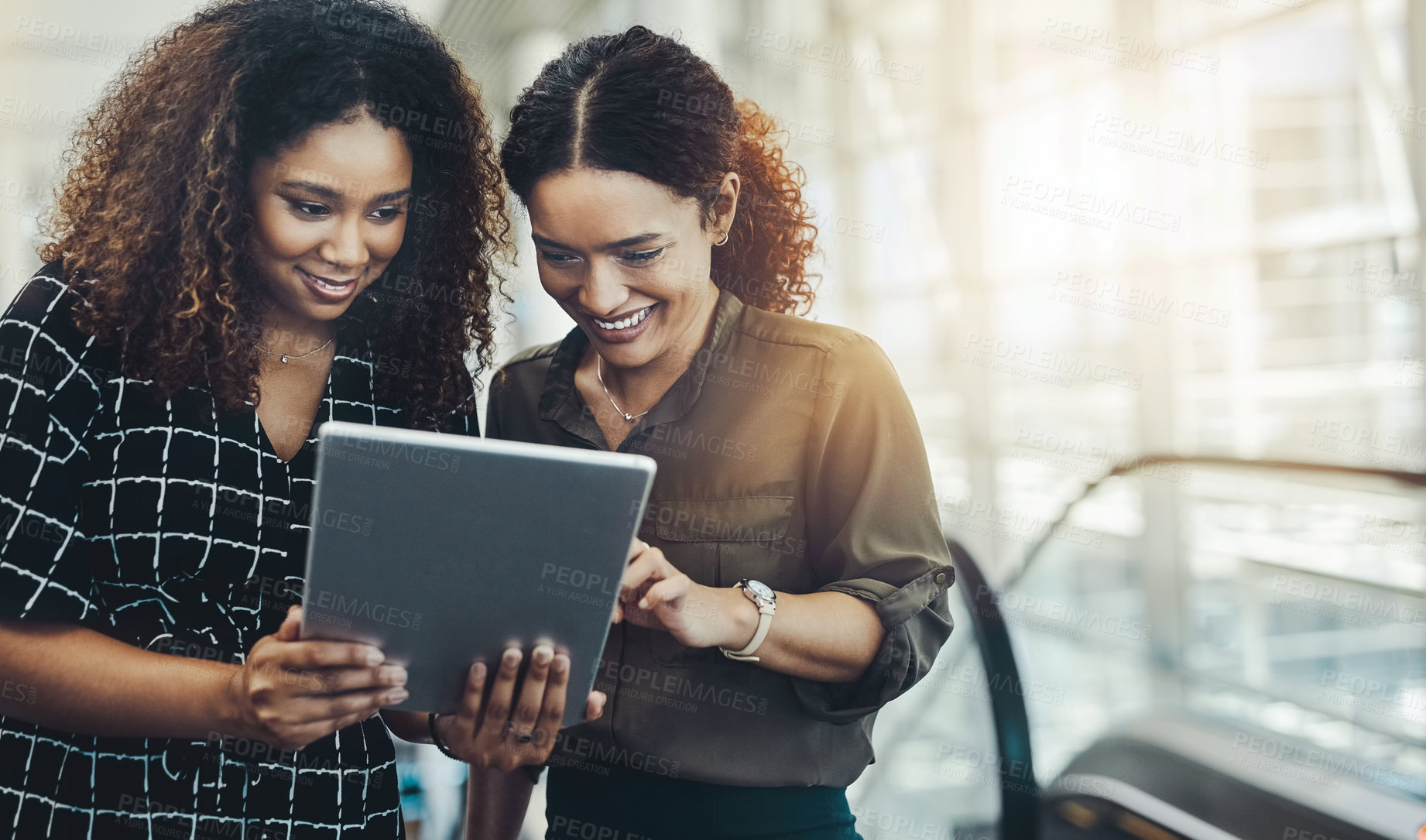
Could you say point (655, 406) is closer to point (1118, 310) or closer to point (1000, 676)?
point (1000, 676)

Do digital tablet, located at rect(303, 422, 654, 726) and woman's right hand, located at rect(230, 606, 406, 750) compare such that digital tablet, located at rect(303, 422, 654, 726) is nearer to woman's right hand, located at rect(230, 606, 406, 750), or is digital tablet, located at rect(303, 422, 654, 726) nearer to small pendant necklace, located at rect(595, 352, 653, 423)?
woman's right hand, located at rect(230, 606, 406, 750)

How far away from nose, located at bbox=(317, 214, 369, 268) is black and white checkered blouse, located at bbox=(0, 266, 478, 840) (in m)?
0.21

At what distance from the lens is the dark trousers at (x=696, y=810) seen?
1.29 meters

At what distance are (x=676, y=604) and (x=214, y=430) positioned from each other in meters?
0.57

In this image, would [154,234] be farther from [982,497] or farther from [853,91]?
[853,91]

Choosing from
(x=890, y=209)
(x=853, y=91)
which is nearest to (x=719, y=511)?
(x=890, y=209)

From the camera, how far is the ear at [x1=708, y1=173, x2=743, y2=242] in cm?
135

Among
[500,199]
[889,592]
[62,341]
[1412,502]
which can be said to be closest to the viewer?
[62,341]

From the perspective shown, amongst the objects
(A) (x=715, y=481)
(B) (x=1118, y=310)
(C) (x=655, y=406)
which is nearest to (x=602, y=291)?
(C) (x=655, y=406)

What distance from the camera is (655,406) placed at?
54.6 inches

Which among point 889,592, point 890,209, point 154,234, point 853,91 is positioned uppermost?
point 853,91

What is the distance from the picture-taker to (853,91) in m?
5.53

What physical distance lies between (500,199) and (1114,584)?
12.6 feet

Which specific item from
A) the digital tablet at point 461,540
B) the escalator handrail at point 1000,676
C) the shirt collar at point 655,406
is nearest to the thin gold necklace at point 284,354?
the shirt collar at point 655,406
